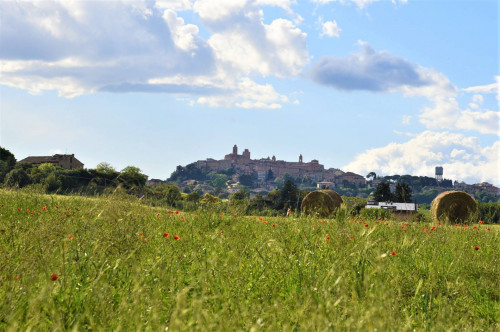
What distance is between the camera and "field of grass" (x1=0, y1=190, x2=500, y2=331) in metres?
3.59

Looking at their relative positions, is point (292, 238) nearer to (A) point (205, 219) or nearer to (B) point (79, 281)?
(A) point (205, 219)

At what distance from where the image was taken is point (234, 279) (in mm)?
5418

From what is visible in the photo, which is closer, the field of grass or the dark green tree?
the field of grass

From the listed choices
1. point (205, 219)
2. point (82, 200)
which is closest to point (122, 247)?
point (205, 219)

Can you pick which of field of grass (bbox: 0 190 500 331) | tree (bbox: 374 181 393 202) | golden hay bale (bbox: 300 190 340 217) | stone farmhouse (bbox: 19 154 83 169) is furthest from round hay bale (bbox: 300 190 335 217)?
stone farmhouse (bbox: 19 154 83 169)

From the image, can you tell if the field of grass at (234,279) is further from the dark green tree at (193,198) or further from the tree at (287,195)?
the tree at (287,195)

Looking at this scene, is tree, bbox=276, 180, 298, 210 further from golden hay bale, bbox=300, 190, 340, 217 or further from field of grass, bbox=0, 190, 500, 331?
field of grass, bbox=0, 190, 500, 331

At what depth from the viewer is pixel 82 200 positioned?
43.6 feet

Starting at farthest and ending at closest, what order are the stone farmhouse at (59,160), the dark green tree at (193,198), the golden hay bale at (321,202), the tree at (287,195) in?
1. the stone farmhouse at (59,160)
2. the tree at (287,195)
3. the golden hay bale at (321,202)
4. the dark green tree at (193,198)

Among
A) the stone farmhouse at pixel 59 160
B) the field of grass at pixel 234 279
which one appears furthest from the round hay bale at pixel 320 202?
the stone farmhouse at pixel 59 160

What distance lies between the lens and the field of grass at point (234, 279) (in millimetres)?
Result: 3594

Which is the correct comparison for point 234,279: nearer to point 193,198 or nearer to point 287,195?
point 193,198

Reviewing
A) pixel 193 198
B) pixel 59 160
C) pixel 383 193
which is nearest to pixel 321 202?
pixel 193 198

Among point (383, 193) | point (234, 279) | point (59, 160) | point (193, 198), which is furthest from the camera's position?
point (59, 160)
